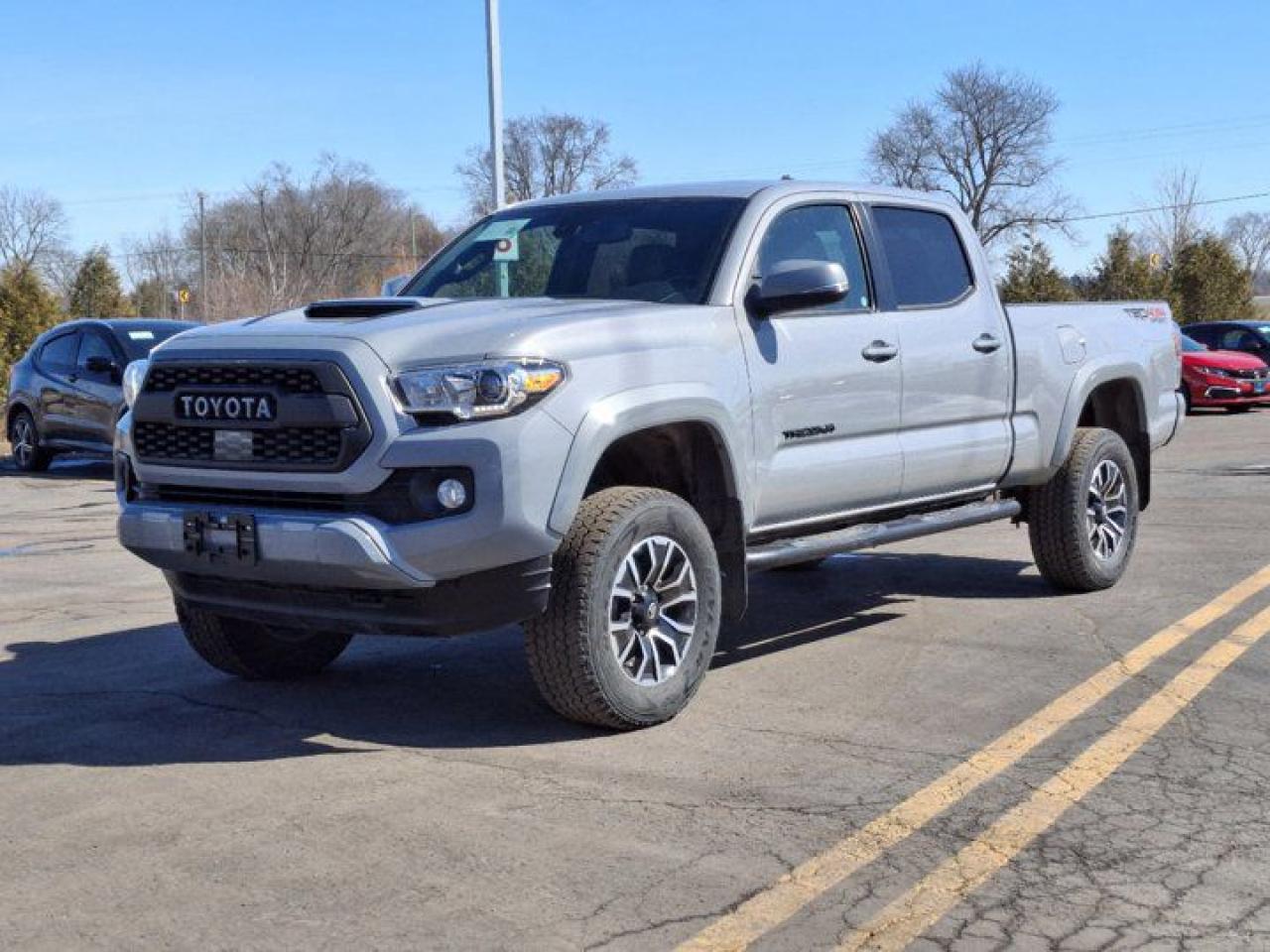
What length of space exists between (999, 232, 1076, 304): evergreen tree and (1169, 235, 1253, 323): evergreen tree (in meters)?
3.20

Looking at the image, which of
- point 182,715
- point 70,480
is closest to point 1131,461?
point 182,715

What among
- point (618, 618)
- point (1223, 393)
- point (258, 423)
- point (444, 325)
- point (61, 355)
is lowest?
point (1223, 393)

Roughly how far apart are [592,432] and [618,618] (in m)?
0.66

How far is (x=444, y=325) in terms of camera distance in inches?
201

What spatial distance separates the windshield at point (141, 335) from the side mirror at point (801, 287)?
11460mm

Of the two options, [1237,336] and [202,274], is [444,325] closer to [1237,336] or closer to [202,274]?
[1237,336]

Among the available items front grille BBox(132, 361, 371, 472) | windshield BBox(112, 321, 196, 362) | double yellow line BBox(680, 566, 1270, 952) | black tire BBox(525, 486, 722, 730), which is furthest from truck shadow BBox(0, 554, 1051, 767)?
windshield BBox(112, 321, 196, 362)

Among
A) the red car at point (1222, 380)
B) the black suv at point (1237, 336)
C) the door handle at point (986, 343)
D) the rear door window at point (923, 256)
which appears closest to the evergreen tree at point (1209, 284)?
the black suv at point (1237, 336)

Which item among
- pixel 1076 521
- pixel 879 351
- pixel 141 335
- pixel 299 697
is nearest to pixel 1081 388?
pixel 1076 521

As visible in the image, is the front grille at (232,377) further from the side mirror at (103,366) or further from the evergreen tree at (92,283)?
the evergreen tree at (92,283)

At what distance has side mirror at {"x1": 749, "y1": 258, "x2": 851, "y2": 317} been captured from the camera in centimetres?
573

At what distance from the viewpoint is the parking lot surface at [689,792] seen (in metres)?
3.64

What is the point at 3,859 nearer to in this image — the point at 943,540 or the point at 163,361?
the point at 163,361

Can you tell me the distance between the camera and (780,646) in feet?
22.4
